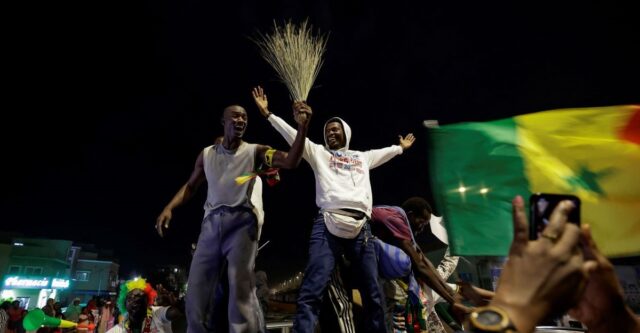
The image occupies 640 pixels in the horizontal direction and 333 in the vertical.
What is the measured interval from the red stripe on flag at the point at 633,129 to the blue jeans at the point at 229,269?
3.18 metres

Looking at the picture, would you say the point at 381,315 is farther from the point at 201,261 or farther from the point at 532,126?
the point at 532,126

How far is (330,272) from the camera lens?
339 centimetres

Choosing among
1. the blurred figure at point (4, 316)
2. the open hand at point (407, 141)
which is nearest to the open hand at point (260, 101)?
the open hand at point (407, 141)

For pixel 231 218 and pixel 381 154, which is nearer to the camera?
pixel 231 218

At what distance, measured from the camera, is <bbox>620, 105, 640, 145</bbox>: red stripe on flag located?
2162 mm

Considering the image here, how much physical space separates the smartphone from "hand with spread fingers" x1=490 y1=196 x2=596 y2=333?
0.06 metres

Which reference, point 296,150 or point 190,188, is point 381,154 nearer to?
point 296,150

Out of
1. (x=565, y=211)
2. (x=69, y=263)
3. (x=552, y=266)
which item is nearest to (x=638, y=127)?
(x=565, y=211)

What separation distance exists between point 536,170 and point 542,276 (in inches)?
58.3

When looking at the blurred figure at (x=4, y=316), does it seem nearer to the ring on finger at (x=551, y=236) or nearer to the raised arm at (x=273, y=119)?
the raised arm at (x=273, y=119)

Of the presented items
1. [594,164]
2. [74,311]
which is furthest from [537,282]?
[74,311]

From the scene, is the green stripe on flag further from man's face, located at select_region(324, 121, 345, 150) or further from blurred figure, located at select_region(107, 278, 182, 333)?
blurred figure, located at select_region(107, 278, 182, 333)

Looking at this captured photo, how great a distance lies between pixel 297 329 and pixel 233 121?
244cm

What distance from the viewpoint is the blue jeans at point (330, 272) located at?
320cm
